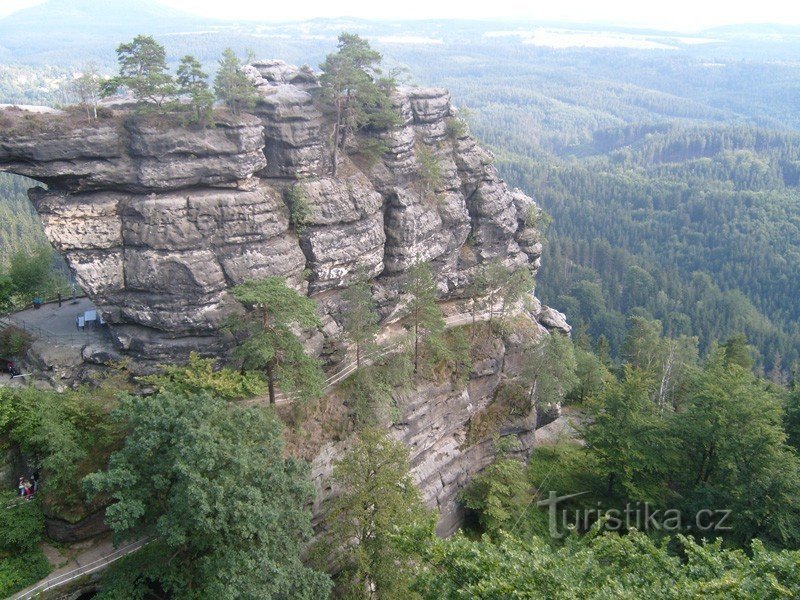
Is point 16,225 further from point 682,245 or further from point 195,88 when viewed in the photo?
point 682,245

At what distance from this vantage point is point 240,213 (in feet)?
99.8

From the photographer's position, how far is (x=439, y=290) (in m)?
41.2

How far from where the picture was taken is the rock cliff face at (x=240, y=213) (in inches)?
1121

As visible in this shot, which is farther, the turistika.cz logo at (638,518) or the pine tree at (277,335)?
the turistika.cz logo at (638,518)

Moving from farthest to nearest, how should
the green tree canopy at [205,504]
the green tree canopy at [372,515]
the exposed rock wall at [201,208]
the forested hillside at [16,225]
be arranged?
the forested hillside at [16,225] < the exposed rock wall at [201,208] < the green tree canopy at [372,515] < the green tree canopy at [205,504]

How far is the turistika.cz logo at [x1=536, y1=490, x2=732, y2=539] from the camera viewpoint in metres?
33.3

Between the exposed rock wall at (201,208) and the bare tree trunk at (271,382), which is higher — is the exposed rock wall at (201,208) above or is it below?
above

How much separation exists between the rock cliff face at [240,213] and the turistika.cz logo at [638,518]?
6132 mm

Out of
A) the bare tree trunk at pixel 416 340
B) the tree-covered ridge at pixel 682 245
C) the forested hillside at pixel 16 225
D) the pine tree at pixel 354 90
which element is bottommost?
the tree-covered ridge at pixel 682 245

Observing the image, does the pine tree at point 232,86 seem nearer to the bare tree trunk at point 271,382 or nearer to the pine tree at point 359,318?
the pine tree at point 359,318

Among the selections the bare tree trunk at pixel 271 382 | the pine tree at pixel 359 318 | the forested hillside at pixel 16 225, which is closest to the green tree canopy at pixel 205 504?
the bare tree trunk at pixel 271 382

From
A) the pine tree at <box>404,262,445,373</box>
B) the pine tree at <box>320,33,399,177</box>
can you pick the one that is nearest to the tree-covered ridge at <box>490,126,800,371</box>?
the pine tree at <box>404,262,445,373</box>

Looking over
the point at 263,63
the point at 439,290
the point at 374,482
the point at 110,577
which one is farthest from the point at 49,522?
the point at 263,63

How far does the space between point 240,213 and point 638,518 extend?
1147 inches
